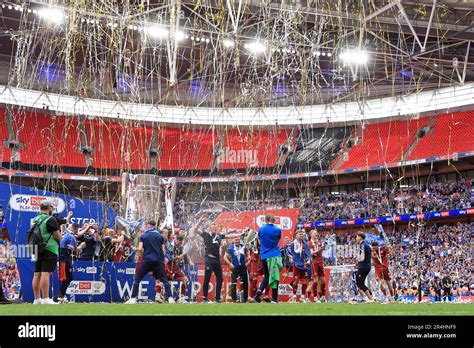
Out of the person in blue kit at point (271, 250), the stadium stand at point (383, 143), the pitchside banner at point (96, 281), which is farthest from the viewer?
the stadium stand at point (383, 143)

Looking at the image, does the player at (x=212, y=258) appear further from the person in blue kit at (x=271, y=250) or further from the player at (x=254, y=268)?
the person in blue kit at (x=271, y=250)

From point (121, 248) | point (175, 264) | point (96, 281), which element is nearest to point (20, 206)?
point (96, 281)

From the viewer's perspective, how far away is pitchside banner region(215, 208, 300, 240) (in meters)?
20.0

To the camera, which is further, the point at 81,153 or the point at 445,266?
the point at 81,153

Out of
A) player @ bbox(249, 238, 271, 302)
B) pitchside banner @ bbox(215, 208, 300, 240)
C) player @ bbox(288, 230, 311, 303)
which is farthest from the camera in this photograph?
pitchside banner @ bbox(215, 208, 300, 240)

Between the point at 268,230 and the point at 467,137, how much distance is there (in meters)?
29.9

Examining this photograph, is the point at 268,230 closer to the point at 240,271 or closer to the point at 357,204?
the point at 240,271

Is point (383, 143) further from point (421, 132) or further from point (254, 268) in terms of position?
point (254, 268)

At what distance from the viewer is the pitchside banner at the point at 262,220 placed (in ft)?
65.6

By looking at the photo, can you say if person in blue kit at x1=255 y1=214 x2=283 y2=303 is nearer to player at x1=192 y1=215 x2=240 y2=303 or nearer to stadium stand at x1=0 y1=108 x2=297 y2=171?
player at x1=192 y1=215 x2=240 y2=303

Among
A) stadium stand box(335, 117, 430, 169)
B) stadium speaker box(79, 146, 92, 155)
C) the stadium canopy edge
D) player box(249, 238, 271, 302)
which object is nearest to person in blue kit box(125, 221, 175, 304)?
player box(249, 238, 271, 302)

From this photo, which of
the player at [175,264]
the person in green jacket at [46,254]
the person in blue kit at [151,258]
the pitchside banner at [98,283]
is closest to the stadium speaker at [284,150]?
the pitchside banner at [98,283]
